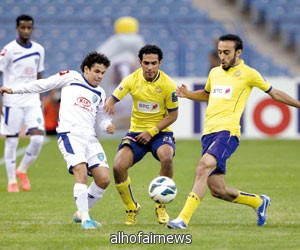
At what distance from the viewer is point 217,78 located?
31.5ft

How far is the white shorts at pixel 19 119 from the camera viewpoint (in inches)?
532

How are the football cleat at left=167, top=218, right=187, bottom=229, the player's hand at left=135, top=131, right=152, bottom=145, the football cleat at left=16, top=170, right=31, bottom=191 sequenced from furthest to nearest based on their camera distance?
the football cleat at left=16, top=170, right=31, bottom=191
the player's hand at left=135, top=131, right=152, bottom=145
the football cleat at left=167, top=218, right=187, bottom=229

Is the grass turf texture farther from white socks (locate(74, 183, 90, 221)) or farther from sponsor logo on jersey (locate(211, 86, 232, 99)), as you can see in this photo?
sponsor logo on jersey (locate(211, 86, 232, 99))

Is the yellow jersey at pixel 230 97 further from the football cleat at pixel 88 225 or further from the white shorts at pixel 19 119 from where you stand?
the white shorts at pixel 19 119

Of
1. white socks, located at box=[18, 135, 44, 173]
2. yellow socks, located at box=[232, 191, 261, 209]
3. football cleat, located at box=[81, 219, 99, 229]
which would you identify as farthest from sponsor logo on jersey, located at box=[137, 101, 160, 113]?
white socks, located at box=[18, 135, 44, 173]

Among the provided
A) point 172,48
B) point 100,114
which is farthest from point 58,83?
point 172,48

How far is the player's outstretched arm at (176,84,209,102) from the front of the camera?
9.76m

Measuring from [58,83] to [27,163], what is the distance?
14.1 ft

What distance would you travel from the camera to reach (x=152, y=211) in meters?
11.2

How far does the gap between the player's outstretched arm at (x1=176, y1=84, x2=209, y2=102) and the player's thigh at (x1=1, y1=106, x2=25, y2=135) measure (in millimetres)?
4284

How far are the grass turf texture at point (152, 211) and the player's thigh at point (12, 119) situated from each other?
0.87 metres

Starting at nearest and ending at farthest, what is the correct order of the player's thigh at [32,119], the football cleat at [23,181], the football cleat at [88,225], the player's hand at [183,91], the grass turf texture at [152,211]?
the grass turf texture at [152,211]
the football cleat at [88,225]
the player's hand at [183,91]
the player's thigh at [32,119]
the football cleat at [23,181]

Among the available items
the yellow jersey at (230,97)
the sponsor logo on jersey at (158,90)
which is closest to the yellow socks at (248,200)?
the yellow jersey at (230,97)

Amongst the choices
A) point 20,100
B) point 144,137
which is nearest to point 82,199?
point 144,137
